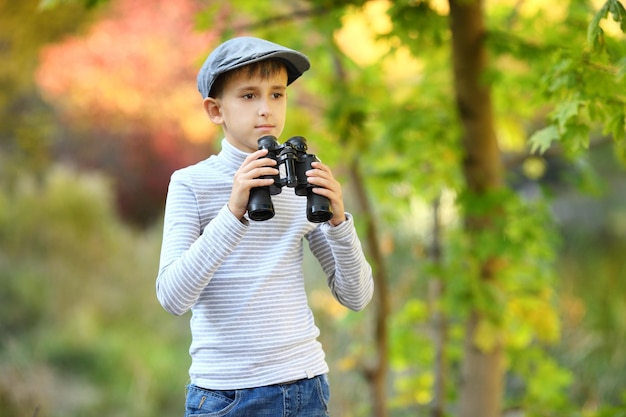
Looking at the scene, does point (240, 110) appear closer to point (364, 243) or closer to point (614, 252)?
point (364, 243)

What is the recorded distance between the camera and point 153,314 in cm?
623

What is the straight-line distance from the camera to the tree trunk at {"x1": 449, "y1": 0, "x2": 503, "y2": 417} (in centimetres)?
313

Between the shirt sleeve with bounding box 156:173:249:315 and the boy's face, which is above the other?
the boy's face

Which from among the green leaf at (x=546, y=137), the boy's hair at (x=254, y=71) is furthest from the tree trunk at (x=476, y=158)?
the boy's hair at (x=254, y=71)

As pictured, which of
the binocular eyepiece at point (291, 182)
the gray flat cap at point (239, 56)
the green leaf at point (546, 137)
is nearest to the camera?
the binocular eyepiece at point (291, 182)

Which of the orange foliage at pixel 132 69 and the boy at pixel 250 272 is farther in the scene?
the orange foliage at pixel 132 69

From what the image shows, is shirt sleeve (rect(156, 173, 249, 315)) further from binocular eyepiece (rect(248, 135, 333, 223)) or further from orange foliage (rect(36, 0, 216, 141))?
orange foliage (rect(36, 0, 216, 141))

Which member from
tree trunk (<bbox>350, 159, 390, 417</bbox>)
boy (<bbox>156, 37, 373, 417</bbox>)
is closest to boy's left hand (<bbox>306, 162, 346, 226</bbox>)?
boy (<bbox>156, 37, 373, 417</bbox>)

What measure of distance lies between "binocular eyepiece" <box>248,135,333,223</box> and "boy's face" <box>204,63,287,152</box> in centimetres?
9

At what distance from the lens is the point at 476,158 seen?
3301 millimetres

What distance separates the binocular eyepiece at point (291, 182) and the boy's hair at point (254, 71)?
150 mm

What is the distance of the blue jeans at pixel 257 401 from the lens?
Result: 56.7 inches

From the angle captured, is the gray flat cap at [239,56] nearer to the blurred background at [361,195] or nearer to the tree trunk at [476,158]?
the blurred background at [361,195]

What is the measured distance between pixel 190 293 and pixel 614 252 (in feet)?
18.0
